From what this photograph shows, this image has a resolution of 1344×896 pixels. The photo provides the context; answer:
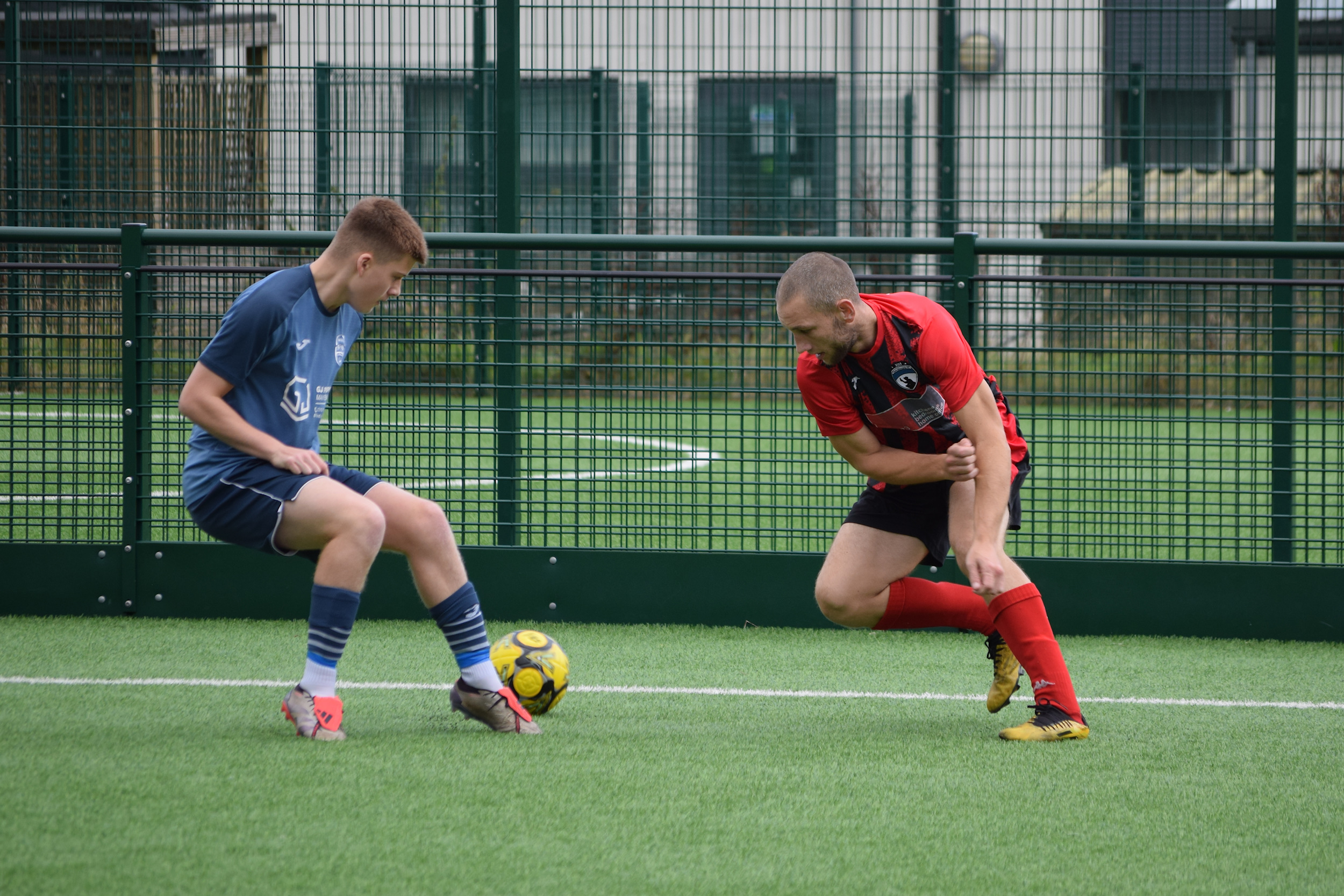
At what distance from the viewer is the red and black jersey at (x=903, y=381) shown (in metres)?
3.36

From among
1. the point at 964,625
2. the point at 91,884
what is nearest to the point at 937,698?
the point at 964,625

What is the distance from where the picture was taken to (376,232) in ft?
10.9

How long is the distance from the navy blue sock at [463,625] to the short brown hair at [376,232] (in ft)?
3.03

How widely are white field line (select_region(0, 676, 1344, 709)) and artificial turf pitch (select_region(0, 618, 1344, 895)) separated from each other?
0.04m

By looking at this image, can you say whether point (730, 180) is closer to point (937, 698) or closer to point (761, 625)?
point (761, 625)

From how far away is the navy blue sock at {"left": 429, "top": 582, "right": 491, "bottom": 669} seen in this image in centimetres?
341

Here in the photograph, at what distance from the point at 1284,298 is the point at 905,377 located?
3205 millimetres

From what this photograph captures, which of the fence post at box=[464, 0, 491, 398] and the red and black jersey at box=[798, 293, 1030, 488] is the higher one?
the fence post at box=[464, 0, 491, 398]

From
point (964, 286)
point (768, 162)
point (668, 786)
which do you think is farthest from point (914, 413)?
point (768, 162)

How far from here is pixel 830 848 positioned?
8.39 feet

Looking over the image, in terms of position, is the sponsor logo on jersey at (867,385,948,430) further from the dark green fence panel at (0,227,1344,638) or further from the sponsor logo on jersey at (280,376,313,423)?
the sponsor logo on jersey at (280,376,313,423)

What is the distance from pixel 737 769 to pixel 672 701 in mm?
790

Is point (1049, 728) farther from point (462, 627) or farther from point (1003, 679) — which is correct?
point (462, 627)

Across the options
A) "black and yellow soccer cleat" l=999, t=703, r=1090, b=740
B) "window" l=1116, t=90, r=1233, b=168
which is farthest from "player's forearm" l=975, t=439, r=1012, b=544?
"window" l=1116, t=90, r=1233, b=168
